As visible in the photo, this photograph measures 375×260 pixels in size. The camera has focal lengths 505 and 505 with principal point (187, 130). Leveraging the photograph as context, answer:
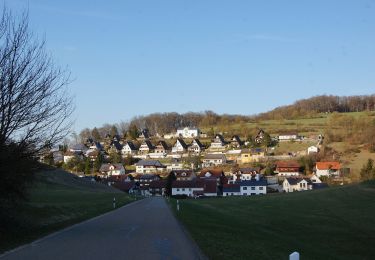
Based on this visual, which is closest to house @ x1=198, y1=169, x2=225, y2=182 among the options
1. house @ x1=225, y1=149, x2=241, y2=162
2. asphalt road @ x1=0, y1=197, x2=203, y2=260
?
house @ x1=225, y1=149, x2=241, y2=162

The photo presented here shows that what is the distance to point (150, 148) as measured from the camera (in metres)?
169

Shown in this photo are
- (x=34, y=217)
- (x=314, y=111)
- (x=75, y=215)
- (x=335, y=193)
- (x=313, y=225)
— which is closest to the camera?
(x=34, y=217)

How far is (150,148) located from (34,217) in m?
146

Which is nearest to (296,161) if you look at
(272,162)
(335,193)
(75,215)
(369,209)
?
(272,162)

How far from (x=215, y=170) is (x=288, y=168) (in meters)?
18.7

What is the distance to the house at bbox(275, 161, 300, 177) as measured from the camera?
103 meters

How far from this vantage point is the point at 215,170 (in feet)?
381

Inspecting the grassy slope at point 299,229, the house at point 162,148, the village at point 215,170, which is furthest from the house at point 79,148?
the grassy slope at point 299,229

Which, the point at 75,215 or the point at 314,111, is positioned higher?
the point at 314,111

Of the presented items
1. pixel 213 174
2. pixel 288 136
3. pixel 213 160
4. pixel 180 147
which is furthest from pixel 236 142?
pixel 213 174

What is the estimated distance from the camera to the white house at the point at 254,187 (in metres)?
93.9

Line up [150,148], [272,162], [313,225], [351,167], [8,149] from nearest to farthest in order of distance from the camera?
1. [8,149]
2. [313,225]
3. [351,167]
4. [272,162]
5. [150,148]

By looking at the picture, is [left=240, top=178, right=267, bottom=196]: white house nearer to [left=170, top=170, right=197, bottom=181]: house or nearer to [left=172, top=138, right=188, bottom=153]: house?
[left=170, top=170, right=197, bottom=181]: house

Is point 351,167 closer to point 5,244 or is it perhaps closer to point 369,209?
point 369,209
